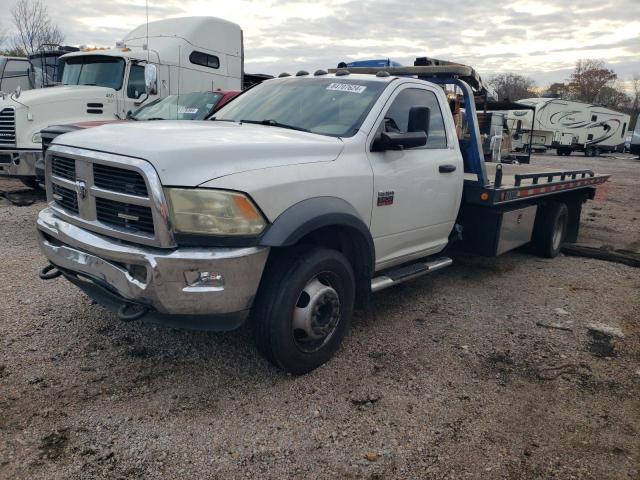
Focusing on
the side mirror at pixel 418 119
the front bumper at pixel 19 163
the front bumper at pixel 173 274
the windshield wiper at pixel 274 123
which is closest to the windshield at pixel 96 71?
the front bumper at pixel 19 163

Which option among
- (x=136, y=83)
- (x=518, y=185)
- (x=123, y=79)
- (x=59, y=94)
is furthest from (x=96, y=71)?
(x=518, y=185)

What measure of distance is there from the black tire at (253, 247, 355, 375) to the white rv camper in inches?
1092

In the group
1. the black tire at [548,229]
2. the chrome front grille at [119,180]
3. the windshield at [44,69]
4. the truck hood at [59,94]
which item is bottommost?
the black tire at [548,229]

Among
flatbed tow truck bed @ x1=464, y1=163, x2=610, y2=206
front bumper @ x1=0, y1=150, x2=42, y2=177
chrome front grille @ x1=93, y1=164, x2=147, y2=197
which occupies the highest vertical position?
chrome front grille @ x1=93, y1=164, x2=147, y2=197

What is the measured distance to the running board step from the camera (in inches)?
159

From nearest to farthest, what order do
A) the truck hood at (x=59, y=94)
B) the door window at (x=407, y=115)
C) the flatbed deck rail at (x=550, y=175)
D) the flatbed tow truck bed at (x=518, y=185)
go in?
the door window at (x=407, y=115)
the flatbed tow truck bed at (x=518, y=185)
the flatbed deck rail at (x=550, y=175)
the truck hood at (x=59, y=94)

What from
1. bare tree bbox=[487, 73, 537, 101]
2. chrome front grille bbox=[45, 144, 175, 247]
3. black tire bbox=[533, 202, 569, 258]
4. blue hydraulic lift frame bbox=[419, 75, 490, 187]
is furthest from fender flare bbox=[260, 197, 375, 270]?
bare tree bbox=[487, 73, 537, 101]

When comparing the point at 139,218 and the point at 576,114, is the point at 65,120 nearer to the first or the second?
the point at 139,218

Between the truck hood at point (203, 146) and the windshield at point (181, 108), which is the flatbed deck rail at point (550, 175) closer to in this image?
the truck hood at point (203, 146)

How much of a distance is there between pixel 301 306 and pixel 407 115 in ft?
6.42

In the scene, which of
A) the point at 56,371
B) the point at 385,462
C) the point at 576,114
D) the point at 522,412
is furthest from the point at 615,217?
the point at 576,114

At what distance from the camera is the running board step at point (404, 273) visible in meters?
4.05

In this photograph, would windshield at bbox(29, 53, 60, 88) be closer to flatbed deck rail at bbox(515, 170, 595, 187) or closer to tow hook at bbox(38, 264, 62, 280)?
tow hook at bbox(38, 264, 62, 280)

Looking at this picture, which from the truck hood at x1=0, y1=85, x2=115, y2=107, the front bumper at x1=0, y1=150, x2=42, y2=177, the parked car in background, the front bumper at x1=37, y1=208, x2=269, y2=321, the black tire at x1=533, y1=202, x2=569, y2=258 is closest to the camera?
the front bumper at x1=37, y1=208, x2=269, y2=321
